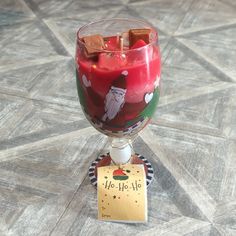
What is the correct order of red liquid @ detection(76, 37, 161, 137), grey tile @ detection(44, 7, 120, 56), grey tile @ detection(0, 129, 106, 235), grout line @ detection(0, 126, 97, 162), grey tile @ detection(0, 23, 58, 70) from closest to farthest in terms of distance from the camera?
1. red liquid @ detection(76, 37, 161, 137)
2. grey tile @ detection(0, 129, 106, 235)
3. grout line @ detection(0, 126, 97, 162)
4. grey tile @ detection(0, 23, 58, 70)
5. grey tile @ detection(44, 7, 120, 56)

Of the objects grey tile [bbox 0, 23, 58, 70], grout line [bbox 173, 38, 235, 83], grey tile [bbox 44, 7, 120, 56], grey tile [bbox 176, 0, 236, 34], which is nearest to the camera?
grout line [bbox 173, 38, 235, 83]

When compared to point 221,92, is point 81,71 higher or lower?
higher

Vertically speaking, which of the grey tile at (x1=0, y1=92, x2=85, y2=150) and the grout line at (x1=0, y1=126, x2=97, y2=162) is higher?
the grout line at (x1=0, y1=126, x2=97, y2=162)

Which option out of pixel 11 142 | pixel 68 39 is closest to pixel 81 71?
pixel 11 142

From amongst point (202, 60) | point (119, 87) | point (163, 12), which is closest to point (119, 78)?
point (119, 87)

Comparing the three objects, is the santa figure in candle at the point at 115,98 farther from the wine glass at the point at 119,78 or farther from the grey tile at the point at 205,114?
the grey tile at the point at 205,114

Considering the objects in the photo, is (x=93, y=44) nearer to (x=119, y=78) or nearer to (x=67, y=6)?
(x=119, y=78)

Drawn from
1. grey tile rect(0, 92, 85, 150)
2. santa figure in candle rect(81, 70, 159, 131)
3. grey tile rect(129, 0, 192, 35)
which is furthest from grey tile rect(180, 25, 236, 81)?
santa figure in candle rect(81, 70, 159, 131)

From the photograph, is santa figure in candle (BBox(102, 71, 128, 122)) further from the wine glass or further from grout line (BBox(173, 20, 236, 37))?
grout line (BBox(173, 20, 236, 37))

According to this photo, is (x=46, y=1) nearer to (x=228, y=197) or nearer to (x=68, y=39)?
(x=68, y=39)
